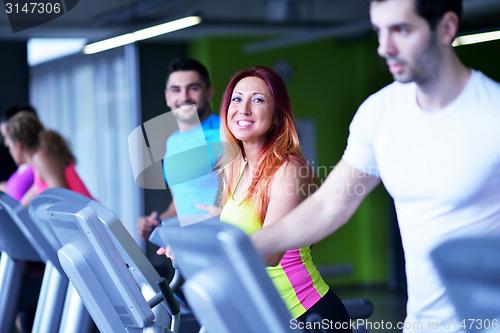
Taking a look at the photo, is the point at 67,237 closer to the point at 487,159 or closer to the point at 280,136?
the point at 280,136

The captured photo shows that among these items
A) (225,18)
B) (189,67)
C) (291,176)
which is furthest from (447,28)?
(225,18)

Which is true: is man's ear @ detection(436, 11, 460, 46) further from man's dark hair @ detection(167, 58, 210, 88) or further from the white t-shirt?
man's dark hair @ detection(167, 58, 210, 88)

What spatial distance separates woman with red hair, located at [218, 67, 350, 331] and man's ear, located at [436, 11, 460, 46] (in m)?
0.66

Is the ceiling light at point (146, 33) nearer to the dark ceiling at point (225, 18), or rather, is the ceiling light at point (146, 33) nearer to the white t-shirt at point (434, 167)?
the dark ceiling at point (225, 18)

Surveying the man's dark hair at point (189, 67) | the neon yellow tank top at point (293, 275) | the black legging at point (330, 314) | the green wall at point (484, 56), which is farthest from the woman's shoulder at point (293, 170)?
the green wall at point (484, 56)

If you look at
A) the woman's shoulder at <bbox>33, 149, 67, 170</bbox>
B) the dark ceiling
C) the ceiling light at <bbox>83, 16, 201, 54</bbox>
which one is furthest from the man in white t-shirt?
the dark ceiling

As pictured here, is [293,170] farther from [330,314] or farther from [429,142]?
[429,142]

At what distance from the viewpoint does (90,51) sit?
5.19 metres

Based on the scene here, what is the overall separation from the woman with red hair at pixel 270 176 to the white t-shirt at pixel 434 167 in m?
0.36

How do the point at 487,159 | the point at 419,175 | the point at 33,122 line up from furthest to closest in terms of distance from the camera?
the point at 33,122, the point at 419,175, the point at 487,159

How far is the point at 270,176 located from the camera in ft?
5.65

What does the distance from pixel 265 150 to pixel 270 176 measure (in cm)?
15

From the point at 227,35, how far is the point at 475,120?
211 inches

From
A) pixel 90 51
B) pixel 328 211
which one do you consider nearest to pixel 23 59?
pixel 90 51
